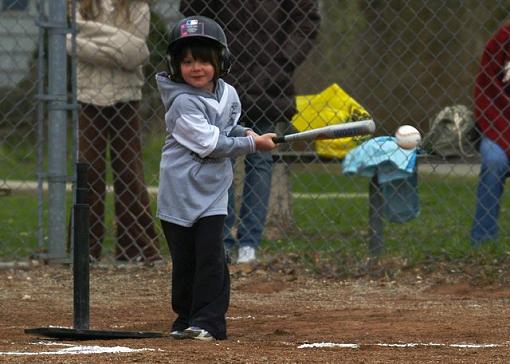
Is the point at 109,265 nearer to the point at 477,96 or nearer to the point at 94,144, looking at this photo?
the point at 94,144

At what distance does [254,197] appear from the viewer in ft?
25.6

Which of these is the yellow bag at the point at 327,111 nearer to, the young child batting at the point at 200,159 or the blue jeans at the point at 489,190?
the blue jeans at the point at 489,190

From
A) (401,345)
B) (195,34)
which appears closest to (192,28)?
(195,34)

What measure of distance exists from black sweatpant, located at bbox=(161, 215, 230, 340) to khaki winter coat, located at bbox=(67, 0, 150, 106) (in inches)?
97.1

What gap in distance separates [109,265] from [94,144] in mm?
799

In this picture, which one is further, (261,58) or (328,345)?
(261,58)

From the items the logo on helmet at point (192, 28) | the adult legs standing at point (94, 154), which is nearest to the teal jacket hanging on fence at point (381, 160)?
the adult legs standing at point (94, 154)

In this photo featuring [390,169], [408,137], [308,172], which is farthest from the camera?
[308,172]

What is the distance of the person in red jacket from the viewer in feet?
26.4

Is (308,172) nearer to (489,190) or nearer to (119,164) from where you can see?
(489,190)

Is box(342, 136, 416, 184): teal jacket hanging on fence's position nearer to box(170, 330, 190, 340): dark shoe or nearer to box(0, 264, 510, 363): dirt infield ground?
box(0, 264, 510, 363): dirt infield ground

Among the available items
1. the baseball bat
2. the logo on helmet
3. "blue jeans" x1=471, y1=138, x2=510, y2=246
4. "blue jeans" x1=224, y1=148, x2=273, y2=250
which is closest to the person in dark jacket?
"blue jeans" x1=224, y1=148, x2=273, y2=250

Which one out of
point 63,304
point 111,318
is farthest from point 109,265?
point 111,318

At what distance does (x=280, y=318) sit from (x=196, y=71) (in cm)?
157
